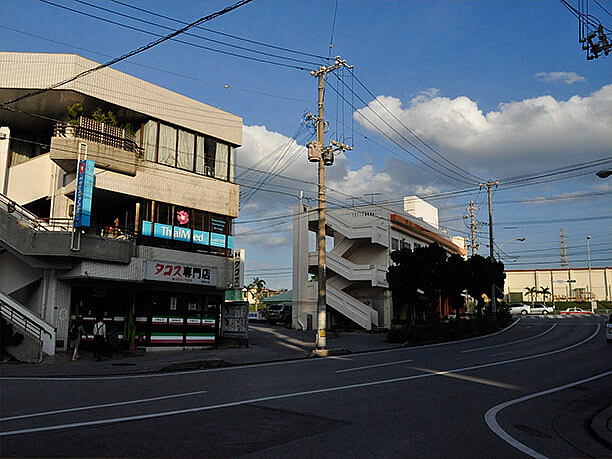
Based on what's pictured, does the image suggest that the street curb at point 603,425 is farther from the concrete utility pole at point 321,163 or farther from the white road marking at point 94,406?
the concrete utility pole at point 321,163

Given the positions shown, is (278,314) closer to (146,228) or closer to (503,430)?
(146,228)

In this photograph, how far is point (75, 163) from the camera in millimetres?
23094

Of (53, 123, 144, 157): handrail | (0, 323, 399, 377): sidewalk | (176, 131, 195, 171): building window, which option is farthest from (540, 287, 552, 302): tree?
(53, 123, 144, 157): handrail

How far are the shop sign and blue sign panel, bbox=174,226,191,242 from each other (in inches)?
62.7

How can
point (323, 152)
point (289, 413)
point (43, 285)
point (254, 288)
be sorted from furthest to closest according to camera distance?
point (254, 288) < point (323, 152) < point (43, 285) < point (289, 413)

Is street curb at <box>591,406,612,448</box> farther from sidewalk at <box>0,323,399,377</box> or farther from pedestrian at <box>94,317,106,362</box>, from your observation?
pedestrian at <box>94,317,106,362</box>

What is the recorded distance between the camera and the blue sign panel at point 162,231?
24.8 metres

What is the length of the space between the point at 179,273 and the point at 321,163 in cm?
874

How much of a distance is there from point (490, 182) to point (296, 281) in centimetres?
2125

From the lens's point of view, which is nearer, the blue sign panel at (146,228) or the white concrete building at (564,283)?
the blue sign panel at (146,228)

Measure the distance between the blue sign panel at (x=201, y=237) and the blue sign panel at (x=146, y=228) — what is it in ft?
8.53

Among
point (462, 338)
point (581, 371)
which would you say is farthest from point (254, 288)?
point (581, 371)

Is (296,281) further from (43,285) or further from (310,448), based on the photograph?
(310,448)

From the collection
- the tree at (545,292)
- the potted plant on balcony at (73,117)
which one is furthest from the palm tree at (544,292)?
the potted plant on balcony at (73,117)
